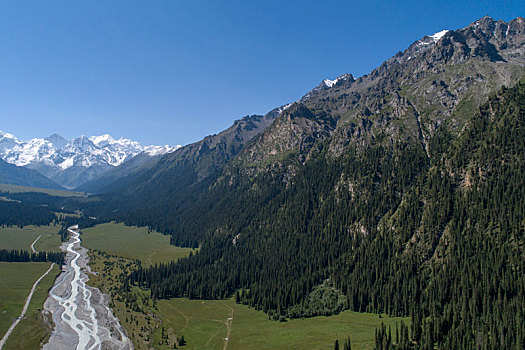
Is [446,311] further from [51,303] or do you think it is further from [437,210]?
[51,303]

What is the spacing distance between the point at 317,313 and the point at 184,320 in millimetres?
58007

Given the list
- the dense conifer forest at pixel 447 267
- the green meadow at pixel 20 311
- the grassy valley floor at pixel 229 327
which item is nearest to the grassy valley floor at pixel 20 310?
the green meadow at pixel 20 311

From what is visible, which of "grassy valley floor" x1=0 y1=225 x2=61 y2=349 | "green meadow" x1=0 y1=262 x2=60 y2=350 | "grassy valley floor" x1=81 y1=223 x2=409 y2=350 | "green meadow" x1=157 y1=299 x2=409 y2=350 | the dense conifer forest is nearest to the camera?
the dense conifer forest

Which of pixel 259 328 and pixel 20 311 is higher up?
pixel 259 328

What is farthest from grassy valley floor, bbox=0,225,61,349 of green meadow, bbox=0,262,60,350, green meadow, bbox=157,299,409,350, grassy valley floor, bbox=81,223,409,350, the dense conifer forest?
the dense conifer forest

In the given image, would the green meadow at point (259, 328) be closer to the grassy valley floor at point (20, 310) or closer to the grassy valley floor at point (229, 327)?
the grassy valley floor at point (229, 327)

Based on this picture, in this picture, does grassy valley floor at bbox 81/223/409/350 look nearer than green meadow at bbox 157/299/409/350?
No

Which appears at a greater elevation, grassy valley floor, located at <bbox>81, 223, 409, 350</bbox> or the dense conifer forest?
the dense conifer forest

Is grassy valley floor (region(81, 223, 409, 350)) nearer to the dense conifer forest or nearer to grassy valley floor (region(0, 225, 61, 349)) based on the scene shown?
the dense conifer forest

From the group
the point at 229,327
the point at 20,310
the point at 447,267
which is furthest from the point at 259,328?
the point at 20,310

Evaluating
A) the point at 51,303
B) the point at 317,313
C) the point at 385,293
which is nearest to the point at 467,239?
the point at 385,293

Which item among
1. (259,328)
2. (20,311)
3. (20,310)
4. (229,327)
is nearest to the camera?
(259,328)

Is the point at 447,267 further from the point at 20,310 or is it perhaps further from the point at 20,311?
the point at 20,310

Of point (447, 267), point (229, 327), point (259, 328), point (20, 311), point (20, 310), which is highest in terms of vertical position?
point (447, 267)
